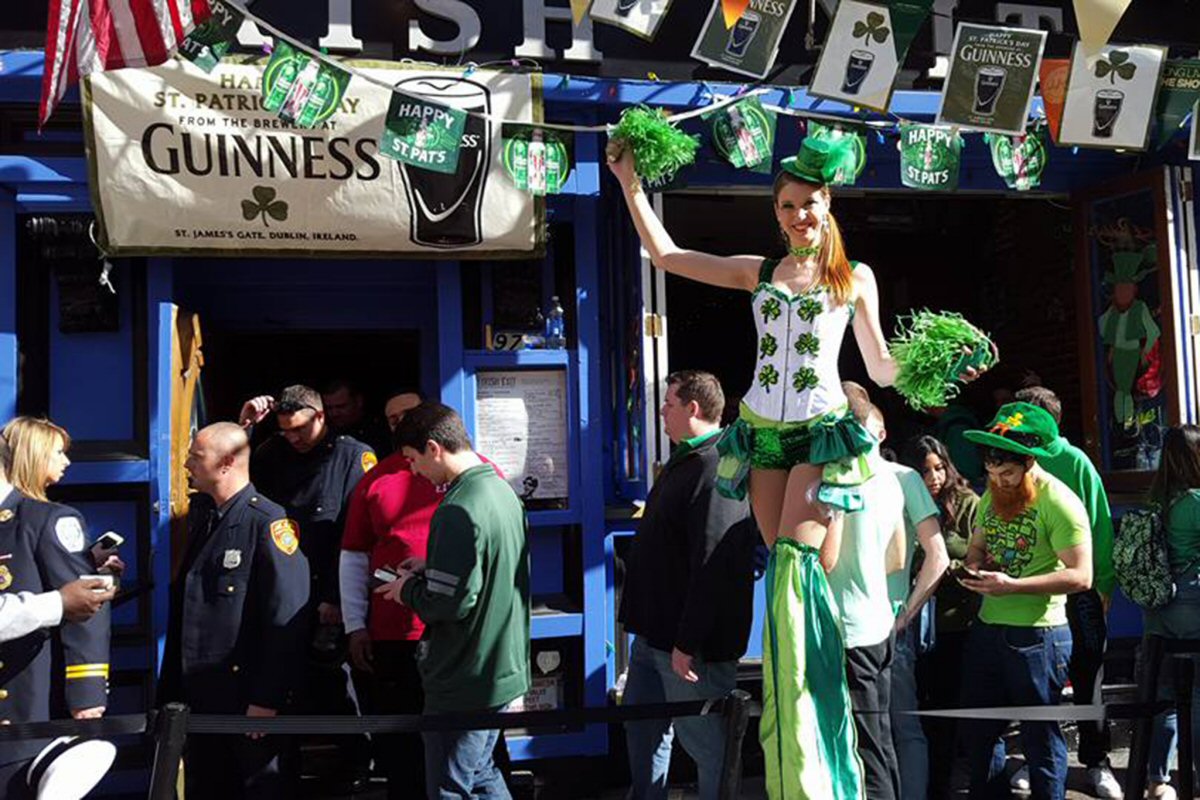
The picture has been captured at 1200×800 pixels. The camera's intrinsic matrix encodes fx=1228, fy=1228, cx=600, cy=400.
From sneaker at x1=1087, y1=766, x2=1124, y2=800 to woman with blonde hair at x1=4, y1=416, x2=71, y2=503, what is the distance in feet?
Answer: 15.4

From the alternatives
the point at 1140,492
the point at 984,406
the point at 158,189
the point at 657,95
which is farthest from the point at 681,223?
the point at 158,189

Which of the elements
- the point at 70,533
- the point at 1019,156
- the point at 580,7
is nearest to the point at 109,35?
the point at 580,7

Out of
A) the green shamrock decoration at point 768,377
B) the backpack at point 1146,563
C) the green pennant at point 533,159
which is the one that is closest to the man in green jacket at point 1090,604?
the backpack at point 1146,563

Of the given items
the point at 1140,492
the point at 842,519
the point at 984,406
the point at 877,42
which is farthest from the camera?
the point at 984,406

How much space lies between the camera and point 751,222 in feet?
30.5

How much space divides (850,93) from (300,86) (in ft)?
7.81

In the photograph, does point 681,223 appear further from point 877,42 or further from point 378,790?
point 378,790

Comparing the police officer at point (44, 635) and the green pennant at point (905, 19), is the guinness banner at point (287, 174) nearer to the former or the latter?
the green pennant at point (905, 19)

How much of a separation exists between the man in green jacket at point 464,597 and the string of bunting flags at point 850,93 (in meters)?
1.51

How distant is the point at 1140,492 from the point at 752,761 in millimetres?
2679

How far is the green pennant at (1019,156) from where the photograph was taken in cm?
613

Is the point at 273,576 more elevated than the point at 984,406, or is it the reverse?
the point at 984,406

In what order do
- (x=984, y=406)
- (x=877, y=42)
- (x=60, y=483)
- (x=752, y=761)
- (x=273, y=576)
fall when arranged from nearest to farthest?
(x=273, y=576), (x=877, y=42), (x=60, y=483), (x=752, y=761), (x=984, y=406)

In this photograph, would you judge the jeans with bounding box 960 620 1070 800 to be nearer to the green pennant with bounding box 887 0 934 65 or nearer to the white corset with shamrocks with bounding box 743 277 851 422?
the white corset with shamrocks with bounding box 743 277 851 422
